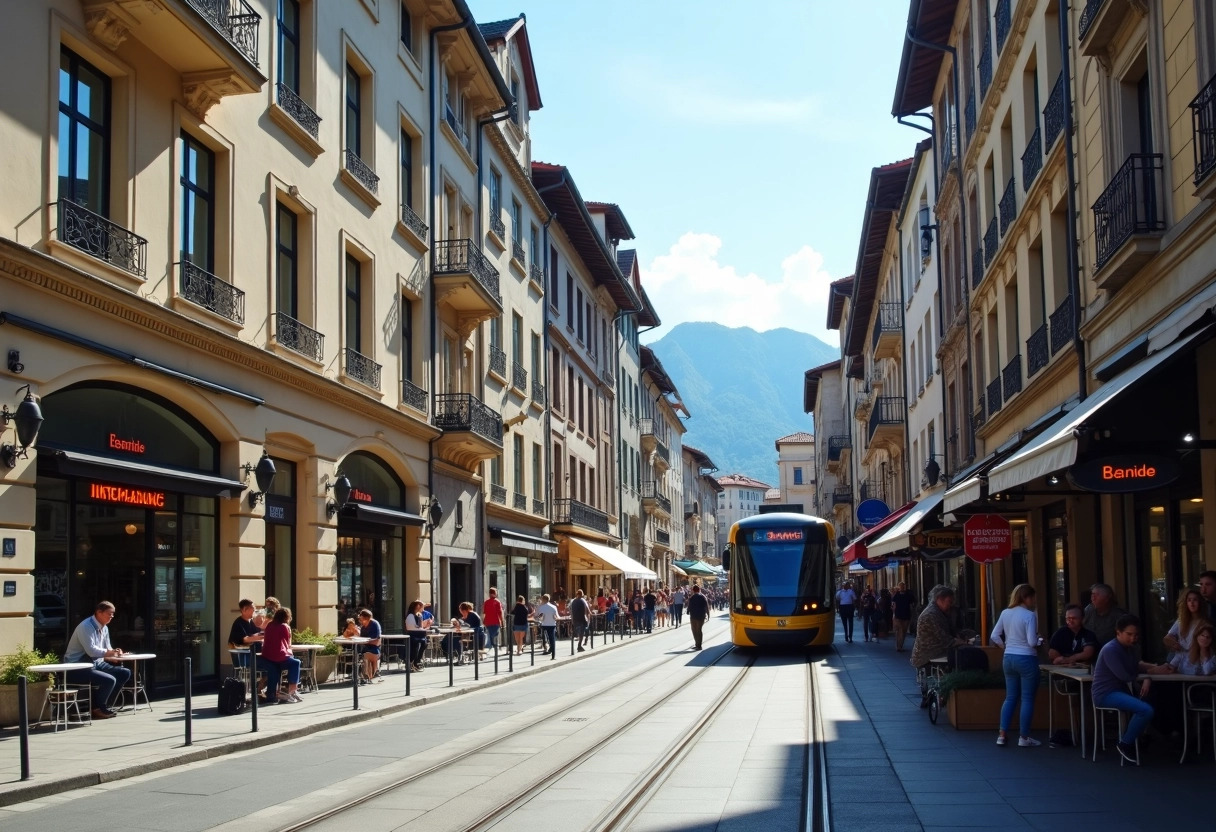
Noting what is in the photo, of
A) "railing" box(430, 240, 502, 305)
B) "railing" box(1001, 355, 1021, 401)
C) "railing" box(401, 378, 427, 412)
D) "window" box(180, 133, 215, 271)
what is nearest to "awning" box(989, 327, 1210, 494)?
"railing" box(1001, 355, 1021, 401)

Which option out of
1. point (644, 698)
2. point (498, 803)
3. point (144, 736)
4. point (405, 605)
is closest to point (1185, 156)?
point (498, 803)

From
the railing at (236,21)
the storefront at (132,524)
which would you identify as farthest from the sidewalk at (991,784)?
the railing at (236,21)

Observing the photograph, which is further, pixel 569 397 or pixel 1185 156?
pixel 569 397

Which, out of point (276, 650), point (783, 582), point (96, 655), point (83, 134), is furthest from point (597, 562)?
point (83, 134)

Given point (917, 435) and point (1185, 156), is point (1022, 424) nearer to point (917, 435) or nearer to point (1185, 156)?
point (1185, 156)

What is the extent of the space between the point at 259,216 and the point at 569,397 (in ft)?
92.8

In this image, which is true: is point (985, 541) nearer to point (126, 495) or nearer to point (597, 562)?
point (126, 495)

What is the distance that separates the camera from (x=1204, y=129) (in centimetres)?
1206

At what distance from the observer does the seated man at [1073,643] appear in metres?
12.9

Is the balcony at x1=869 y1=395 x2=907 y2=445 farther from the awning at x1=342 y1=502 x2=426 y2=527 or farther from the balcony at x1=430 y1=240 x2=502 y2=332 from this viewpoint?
the awning at x1=342 y1=502 x2=426 y2=527

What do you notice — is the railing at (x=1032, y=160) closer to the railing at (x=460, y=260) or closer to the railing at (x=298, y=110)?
the railing at (x=298, y=110)

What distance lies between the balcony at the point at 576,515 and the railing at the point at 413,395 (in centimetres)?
1616

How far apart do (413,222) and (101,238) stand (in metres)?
13.3

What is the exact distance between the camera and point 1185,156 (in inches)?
518
